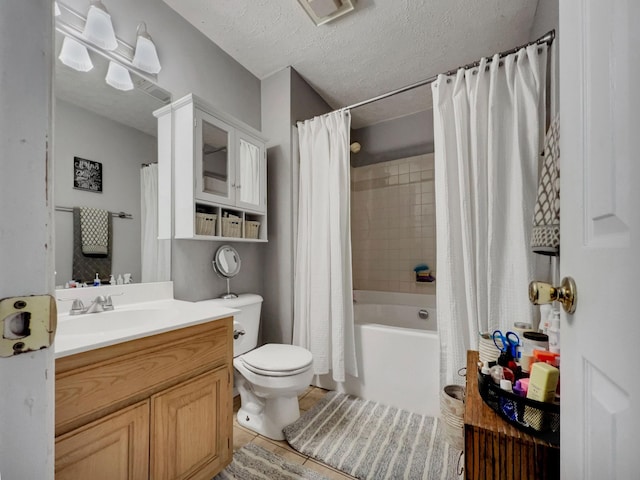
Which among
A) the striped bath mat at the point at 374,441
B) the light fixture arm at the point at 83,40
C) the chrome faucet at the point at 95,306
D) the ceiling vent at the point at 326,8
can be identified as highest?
the ceiling vent at the point at 326,8

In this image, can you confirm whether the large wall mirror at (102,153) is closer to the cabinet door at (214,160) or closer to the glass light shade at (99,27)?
the glass light shade at (99,27)

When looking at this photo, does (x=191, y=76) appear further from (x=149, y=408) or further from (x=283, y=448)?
(x=283, y=448)

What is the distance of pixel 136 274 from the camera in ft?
4.78

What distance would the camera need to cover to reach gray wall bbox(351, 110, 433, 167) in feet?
9.08

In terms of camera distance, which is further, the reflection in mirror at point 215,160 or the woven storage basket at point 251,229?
the woven storage basket at point 251,229

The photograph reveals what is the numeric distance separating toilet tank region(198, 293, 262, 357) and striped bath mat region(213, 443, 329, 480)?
528 millimetres

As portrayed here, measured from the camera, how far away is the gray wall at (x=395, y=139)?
2768 mm

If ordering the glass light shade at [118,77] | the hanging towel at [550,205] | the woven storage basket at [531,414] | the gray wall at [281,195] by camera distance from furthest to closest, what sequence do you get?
the gray wall at [281,195]
the glass light shade at [118,77]
the hanging towel at [550,205]
the woven storage basket at [531,414]

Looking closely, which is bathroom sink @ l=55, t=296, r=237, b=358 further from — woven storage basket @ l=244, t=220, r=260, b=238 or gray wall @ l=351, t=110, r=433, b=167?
gray wall @ l=351, t=110, r=433, b=167

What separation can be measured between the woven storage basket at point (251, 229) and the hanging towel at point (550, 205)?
1.59 m

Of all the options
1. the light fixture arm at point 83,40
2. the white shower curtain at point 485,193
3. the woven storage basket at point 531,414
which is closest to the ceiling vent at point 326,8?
the white shower curtain at point 485,193

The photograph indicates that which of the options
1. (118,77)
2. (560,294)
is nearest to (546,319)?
(560,294)

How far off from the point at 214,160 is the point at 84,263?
85 centimetres

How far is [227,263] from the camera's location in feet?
6.16
